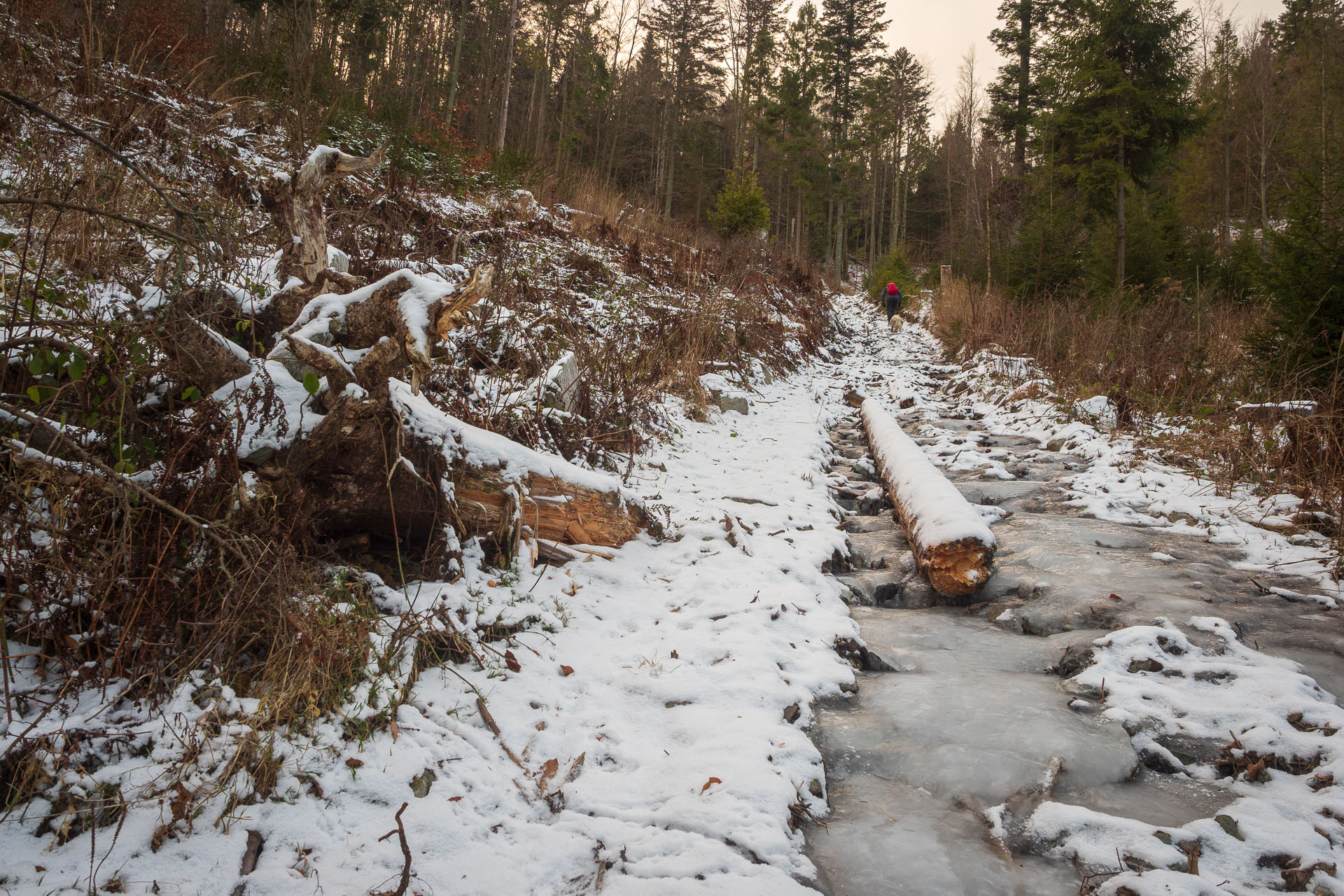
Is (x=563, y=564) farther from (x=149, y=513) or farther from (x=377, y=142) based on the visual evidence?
(x=377, y=142)

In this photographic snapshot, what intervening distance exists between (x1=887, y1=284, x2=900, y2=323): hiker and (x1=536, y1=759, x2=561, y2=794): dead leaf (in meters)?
20.2

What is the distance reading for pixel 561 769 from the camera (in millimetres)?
1995

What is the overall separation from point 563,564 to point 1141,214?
15833 mm

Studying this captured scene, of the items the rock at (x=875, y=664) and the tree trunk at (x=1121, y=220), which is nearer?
the rock at (x=875, y=664)

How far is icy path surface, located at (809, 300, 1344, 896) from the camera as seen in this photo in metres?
1.70

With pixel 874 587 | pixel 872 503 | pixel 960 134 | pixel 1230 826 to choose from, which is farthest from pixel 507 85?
pixel 960 134

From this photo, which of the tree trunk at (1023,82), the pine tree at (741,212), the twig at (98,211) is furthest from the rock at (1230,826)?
the tree trunk at (1023,82)

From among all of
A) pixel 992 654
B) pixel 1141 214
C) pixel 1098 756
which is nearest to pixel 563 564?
pixel 992 654

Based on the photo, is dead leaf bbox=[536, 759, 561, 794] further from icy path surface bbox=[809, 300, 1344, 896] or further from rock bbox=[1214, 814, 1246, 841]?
rock bbox=[1214, 814, 1246, 841]

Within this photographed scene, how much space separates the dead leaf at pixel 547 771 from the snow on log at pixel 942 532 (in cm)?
244

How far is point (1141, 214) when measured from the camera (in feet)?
43.8

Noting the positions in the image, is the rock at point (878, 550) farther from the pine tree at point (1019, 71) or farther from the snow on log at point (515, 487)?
the pine tree at point (1019, 71)

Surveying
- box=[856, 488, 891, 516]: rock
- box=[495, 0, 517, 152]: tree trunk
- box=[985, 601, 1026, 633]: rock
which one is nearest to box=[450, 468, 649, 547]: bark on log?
box=[985, 601, 1026, 633]: rock

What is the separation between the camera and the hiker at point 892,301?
1995 centimetres
